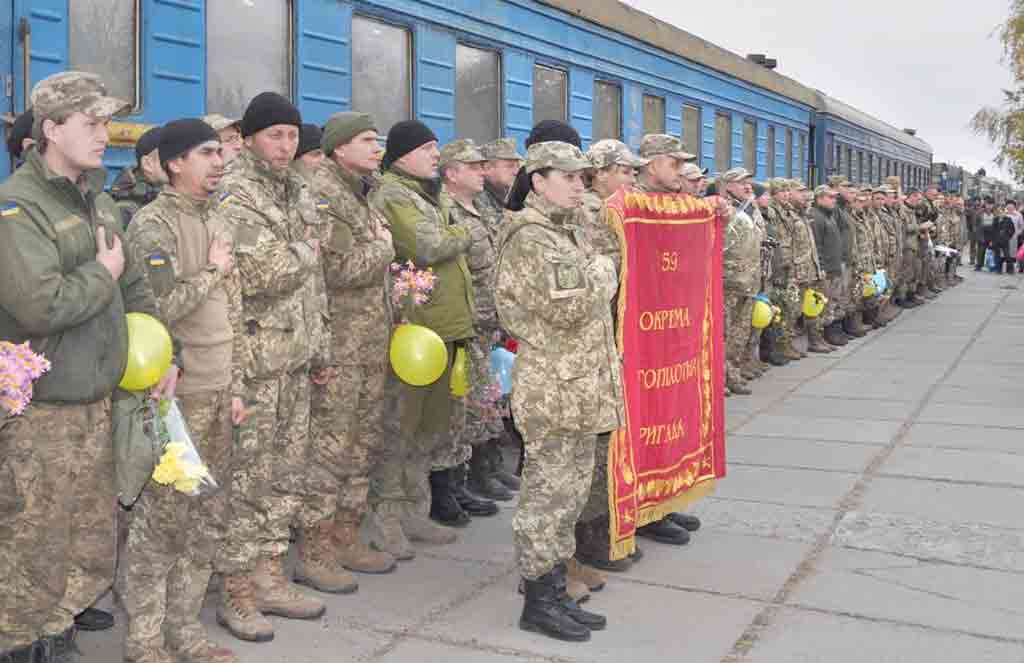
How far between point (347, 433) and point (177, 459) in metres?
1.50

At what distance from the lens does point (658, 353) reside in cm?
529

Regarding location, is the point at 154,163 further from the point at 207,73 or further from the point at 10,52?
the point at 207,73

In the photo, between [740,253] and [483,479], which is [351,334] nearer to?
[483,479]

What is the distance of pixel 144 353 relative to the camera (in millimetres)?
3631

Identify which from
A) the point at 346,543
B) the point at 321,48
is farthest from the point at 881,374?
the point at 346,543

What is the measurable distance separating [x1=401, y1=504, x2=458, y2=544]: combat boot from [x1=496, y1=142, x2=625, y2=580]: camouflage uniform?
1.24 m

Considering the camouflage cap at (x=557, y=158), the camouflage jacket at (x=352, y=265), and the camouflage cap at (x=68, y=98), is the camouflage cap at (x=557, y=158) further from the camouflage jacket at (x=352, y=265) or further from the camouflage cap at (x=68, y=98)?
the camouflage cap at (x=68, y=98)

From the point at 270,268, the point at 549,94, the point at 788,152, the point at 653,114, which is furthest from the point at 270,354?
the point at 788,152

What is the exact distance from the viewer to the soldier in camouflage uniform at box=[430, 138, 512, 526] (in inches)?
238

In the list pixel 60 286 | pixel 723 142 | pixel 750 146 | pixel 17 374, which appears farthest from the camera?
pixel 750 146

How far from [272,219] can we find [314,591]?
1532 mm

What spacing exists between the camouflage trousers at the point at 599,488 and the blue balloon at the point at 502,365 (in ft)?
4.22

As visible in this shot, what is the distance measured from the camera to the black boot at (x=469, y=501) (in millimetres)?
6230

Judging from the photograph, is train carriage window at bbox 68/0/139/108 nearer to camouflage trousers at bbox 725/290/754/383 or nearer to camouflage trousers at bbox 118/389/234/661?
camouflage trousers at bbox 118/389/234/661
